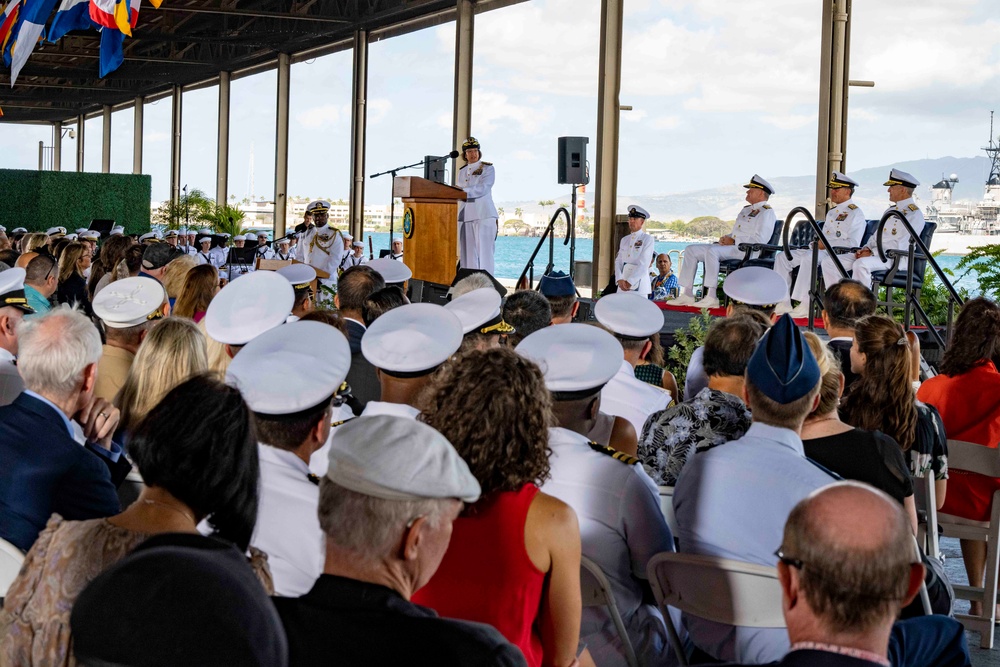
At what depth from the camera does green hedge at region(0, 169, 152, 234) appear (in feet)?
73.5

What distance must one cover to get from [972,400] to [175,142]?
2712cm

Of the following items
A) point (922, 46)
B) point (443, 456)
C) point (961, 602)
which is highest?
point (922, 46)

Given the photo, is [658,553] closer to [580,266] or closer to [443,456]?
[443,456]

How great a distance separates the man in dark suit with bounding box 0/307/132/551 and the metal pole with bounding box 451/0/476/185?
13159mm

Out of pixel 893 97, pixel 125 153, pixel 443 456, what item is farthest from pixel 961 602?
pixel 893 97

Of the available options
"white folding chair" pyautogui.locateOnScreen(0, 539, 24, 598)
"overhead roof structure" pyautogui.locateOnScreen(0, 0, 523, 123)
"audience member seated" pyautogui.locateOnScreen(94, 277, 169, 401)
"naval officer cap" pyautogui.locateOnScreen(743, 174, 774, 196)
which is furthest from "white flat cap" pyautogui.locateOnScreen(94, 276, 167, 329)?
"overhead roof structure" pyautogui.locateOnScreen(0, 0, 523, 123)

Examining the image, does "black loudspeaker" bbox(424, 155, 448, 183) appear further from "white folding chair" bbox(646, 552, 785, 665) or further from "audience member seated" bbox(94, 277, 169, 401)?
"white folding chair" bbox(646, 552, 785, 665)

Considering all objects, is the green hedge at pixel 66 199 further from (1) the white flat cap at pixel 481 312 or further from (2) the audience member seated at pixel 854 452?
(2) the audience member seated at pixel 854 452

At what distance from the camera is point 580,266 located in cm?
1435

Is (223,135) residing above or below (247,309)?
above

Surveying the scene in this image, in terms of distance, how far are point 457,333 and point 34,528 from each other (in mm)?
1272

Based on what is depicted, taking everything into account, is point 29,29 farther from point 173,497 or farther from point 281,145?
point 281,145

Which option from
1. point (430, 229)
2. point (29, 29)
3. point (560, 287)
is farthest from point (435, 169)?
point (560, 287)

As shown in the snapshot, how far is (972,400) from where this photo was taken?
3961mm
